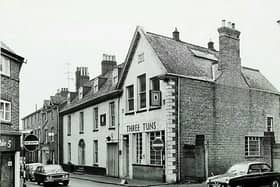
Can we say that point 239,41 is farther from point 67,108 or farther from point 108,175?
point 67,108

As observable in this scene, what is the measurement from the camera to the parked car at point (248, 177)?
18.0m

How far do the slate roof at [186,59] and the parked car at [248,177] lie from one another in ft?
30.0

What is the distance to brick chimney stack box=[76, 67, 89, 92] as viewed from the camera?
49562mm

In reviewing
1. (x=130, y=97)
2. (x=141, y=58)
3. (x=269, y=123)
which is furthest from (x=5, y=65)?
(x=269, y=123)

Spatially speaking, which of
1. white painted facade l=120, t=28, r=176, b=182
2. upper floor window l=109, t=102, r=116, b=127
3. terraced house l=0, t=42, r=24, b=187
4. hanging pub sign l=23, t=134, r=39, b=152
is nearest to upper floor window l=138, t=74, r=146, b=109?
white painted facade l=120, t=28, r=176, b=182

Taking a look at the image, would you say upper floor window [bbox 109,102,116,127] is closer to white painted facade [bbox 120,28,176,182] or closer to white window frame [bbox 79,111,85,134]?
white painted facade [bbox 120,28,176,182]

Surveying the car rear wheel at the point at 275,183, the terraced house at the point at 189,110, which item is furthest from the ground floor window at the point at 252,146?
the car rear wheel at the point at 275,183

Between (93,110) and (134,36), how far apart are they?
33.6 feet

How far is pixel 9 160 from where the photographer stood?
21.6 metres

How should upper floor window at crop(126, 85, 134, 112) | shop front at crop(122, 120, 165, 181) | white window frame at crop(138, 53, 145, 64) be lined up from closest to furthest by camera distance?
shop front at crop(122, 120, 165, 181) → white window frame at crop(138, 53, 145, 64) → upper floor window at crop(126, 85, 134, 112)

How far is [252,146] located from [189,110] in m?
6.57

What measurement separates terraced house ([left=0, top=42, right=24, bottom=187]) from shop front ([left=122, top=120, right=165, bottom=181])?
782 centimetres

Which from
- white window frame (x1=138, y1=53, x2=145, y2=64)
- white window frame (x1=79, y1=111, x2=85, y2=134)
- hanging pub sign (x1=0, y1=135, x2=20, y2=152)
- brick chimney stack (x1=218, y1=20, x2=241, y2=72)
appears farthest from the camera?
white window frame (x1=79, y1=111, x2=85, y2=134)

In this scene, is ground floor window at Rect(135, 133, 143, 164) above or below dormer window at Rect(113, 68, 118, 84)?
below
